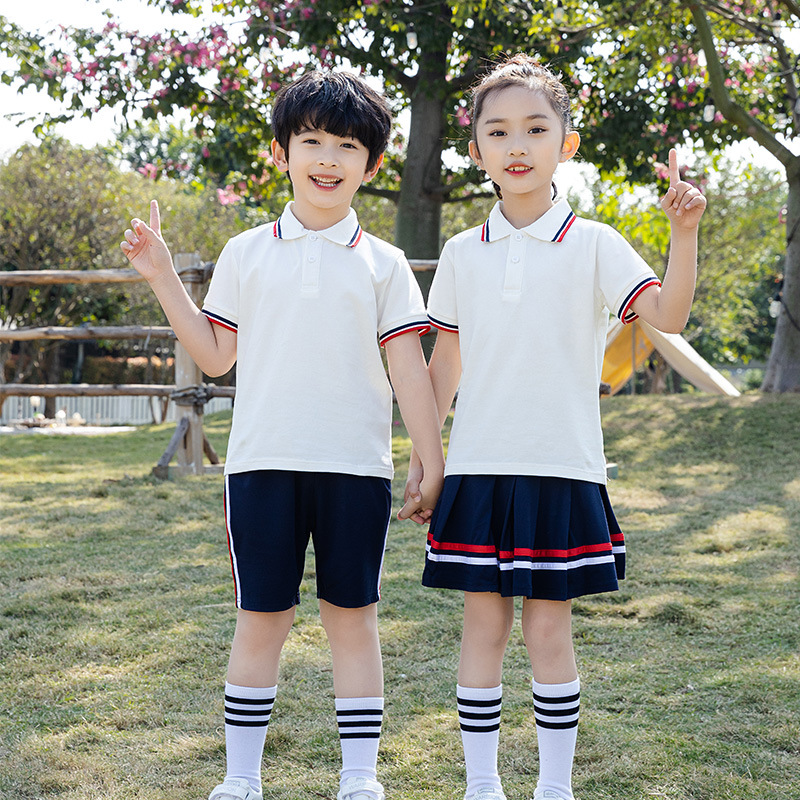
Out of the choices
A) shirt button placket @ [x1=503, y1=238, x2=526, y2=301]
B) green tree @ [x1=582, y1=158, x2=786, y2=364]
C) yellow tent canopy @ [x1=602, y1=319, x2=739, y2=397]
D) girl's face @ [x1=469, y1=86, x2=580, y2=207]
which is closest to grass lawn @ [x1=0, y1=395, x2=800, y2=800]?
shirt button placket @ [x1=503, y1=238, x2=526, y2=301]

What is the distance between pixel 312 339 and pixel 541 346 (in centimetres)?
44

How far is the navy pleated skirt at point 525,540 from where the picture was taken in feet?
5.64

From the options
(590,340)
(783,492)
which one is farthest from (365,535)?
(783,492)

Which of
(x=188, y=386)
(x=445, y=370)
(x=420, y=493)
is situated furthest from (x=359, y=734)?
(x=188, y=386)

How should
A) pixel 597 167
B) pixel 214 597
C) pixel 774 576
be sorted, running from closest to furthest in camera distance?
1. pixel 214 597
2. pixel 774 576
3. pixel 597 167

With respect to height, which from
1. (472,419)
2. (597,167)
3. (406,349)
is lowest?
(472,419)

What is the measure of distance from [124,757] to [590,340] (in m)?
1.35

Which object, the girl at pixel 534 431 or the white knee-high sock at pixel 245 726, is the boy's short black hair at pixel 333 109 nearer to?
the girl at pixel 534 431

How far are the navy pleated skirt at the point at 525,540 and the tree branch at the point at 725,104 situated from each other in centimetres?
647

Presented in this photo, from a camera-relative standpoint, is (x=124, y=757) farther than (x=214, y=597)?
No

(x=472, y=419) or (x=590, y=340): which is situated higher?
(x=590, y=340)

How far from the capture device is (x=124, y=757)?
6.66 ft

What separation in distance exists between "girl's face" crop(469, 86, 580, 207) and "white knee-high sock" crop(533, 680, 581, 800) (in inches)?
38.5

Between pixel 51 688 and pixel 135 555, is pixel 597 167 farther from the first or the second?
pixel 51 688
